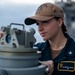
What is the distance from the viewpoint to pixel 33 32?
1.58 m

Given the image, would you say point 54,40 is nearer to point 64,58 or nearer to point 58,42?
point 58,42

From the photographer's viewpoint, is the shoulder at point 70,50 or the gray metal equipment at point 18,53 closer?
the gray metal equipment at point 18,53

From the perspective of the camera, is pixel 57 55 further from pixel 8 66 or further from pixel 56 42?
pixel 8 66

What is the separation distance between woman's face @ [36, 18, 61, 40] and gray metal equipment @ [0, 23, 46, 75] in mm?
220

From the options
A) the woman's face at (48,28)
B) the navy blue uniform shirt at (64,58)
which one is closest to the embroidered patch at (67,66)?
the navy blue uniform shirt at (64,58)

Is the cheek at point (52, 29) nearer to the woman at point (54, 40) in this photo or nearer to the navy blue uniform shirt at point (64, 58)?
the woman at point (54, 40)

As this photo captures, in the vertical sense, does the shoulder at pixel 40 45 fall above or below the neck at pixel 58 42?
below

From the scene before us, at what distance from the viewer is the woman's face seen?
1749mm

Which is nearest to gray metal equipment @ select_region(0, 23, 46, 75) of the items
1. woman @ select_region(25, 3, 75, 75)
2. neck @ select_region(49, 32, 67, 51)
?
woman @ select_region(25, 3, 75, 75)

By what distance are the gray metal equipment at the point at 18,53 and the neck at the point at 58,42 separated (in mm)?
393

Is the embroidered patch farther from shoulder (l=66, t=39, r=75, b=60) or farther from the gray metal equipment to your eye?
the gray metal equipment

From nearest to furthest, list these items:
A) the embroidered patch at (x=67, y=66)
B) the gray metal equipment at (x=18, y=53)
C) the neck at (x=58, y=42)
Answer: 1. the gray metal equipment at (x=18, y=53)
2. the embroidered patch at (x=67, y=66)
3. the neck at (x=58, y=42)

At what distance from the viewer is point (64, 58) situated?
177 centimetres

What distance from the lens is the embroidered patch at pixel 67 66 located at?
67.1 inches
